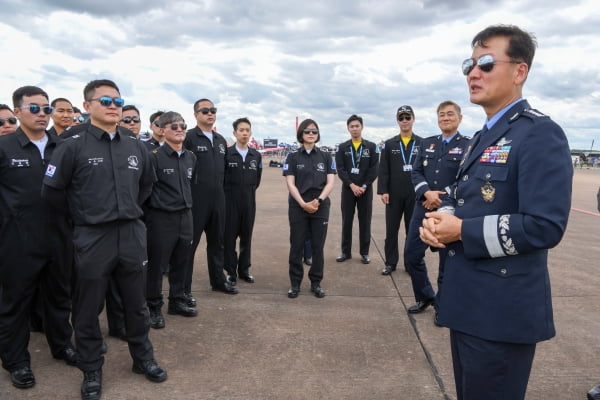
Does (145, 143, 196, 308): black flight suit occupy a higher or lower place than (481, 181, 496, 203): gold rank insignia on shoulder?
lower

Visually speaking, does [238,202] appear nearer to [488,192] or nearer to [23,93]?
[23,93]

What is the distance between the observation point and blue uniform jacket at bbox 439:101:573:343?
1.53m

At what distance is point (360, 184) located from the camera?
6.82 metres

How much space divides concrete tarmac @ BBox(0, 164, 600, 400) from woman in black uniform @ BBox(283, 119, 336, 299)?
317 millimetres

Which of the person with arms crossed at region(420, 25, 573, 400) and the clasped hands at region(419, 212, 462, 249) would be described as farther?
the clasped hands at region(419, 212, 462, 249)

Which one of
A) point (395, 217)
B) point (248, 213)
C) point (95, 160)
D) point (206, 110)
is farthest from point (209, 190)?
point (395, 217)

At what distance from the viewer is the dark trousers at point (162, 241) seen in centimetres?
414

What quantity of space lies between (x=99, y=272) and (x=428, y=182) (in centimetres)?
333

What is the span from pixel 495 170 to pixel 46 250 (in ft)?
10.4

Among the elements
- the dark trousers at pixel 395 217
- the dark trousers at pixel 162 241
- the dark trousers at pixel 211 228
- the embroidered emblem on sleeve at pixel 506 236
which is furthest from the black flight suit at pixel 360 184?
the embroidered emblem on sleeve at pixel 506 236

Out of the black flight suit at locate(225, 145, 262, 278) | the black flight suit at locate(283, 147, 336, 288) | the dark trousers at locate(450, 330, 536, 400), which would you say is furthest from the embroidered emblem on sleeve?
the black flight suit at locate(225, 145, 262, 278)

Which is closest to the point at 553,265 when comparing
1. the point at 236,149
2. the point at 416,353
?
the point at 416,353

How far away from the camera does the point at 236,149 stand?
5.55m

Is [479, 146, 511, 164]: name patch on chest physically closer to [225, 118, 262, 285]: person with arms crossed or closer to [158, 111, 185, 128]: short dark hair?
[158, 111, 185, 128]: short dark hair
